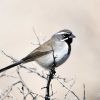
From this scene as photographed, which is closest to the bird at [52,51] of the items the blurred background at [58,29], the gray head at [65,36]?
the gray head at [65,36]

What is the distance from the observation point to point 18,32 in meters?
11.2

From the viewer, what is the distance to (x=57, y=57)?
7.46m

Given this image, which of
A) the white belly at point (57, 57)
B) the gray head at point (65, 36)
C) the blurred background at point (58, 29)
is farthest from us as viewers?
the blurred background at point (58, 29)

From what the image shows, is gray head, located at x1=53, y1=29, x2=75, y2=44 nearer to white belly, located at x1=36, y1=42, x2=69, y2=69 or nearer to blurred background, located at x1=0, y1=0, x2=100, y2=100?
white belly, located at x1=36, y1=42, x2=69, y2=69

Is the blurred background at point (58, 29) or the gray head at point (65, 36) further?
the blurred background at point (58, 29)

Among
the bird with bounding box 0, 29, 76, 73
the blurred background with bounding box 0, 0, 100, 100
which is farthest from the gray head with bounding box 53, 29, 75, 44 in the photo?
the blurred background with bounding box 0, 0, 100, 100

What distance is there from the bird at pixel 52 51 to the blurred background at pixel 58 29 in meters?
1.70

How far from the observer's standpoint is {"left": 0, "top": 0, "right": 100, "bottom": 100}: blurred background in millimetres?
10219

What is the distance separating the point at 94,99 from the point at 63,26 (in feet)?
5.80

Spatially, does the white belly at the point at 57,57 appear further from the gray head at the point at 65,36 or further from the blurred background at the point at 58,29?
the blurred background at the point at 58,29

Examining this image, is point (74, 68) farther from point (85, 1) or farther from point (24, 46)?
point (85, 1)

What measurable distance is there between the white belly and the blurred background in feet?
5.82

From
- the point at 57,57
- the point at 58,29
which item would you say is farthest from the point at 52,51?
the point at 58,29

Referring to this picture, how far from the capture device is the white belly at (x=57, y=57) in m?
7.47
